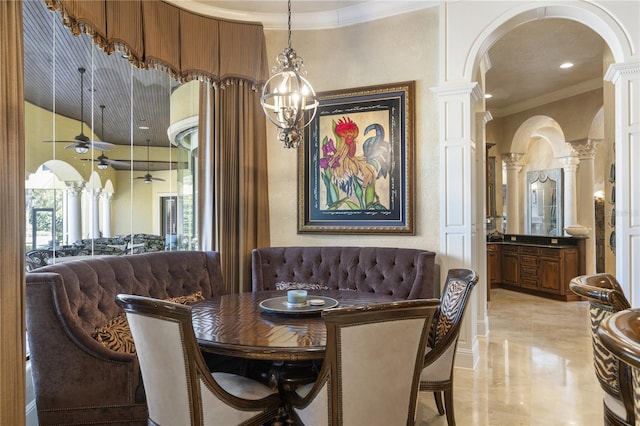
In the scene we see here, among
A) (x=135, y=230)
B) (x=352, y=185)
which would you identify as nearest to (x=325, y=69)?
(x=352, y=185)

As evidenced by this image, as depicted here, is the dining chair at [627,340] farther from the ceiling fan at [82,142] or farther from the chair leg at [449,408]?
the ceiling fan at [82,142]

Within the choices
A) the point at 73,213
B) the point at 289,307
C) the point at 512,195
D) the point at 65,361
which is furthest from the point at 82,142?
the point at 512,195

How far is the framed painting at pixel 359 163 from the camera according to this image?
12.5ft

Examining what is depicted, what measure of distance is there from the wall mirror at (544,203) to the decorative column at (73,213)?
9.97 metres

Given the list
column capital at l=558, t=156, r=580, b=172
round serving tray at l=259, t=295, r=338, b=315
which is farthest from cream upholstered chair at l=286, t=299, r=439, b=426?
column capital at l=558, t=156, r=580, b=172

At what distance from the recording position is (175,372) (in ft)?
5.40

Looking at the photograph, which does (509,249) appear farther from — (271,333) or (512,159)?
(271,333)

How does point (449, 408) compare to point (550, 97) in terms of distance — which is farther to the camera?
point (550, 97)

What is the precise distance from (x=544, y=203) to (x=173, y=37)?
9767 mm

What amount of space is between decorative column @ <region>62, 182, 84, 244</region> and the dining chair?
3020mm

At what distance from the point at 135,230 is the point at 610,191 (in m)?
5.25

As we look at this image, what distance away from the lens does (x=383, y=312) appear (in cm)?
151

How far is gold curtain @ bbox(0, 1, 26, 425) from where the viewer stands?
74.0 inches

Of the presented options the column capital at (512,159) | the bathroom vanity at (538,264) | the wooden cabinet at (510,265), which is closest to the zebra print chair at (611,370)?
the bathroom vanity at (538,264)
